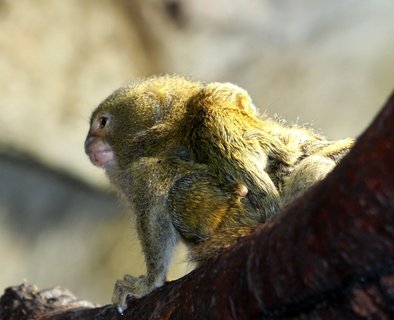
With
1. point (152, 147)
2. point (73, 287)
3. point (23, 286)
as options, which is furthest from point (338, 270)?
point (73, 287)

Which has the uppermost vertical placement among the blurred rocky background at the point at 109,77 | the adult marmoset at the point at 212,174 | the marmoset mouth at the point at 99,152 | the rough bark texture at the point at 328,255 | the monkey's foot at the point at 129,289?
the blurred rocky background at the point at 109,77

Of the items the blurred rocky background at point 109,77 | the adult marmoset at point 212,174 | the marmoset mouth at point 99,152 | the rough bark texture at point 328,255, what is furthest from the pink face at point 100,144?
the blurred rocky background at point 109,77

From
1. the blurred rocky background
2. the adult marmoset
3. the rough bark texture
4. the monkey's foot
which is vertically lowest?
the rough bark texture

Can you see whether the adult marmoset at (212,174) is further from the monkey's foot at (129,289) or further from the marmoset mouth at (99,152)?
the marmoset mouth at (99,152)

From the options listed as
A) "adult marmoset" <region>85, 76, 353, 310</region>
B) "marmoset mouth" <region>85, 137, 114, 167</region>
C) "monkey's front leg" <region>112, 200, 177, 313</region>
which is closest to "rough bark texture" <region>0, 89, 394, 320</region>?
"adult marmoset" <region>85, 76, 353, 310</region>

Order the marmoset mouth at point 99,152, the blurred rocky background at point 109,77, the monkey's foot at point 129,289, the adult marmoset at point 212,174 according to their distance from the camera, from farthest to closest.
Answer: the blurred rocky background at point 109,77
the marmoset mouth at point 99,152
the monkey's foot at point 129,289
the adult marmoset at point 212,174

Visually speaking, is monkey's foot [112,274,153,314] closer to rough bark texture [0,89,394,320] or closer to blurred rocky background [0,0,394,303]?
rough bark texture [0,89,394,320]

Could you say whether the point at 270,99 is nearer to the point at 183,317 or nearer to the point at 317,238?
the point at 183,317
